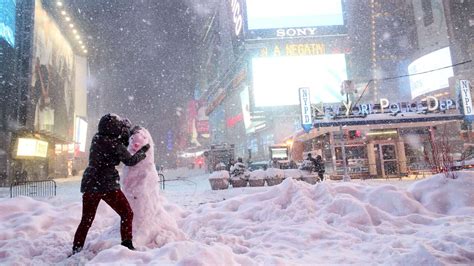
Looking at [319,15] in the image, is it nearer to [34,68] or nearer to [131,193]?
[34,68]

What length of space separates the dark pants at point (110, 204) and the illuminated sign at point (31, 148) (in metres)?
30.5

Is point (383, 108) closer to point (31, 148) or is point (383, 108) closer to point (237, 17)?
point (31, 148)

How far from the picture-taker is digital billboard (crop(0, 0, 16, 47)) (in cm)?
2652

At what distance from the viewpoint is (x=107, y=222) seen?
655 centimetres

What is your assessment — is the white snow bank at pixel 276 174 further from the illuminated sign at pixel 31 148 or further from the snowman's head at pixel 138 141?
the illuminated sign at pixel 31 148

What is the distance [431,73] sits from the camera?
4991 cm

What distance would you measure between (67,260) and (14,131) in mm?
31097

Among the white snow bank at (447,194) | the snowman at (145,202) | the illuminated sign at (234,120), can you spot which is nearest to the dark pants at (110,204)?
the snowman at (145,202)

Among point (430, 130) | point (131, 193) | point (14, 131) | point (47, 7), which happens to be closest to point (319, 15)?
point (430, 130)

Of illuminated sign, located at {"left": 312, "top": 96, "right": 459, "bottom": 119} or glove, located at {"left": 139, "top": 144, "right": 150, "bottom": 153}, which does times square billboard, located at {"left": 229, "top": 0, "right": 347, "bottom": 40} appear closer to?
illuminated sign, located at {"left": 312, "top": 96, "right": 459, "bottom": 119}

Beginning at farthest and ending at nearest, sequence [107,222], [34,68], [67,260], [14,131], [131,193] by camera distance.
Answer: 1. [34,68]
2. [14,131]
3. [107,222]
4. [131,193]
5. [67,260]

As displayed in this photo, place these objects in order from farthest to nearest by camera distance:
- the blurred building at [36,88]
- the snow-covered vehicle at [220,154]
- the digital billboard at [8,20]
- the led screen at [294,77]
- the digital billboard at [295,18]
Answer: the digital billboard at [295,18] → the led screen at [294,77] → the snow-covered vehicle at [220,154] → the blurred building at [36,88] → the digital billboard at [8,20]

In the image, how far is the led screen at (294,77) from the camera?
154ft

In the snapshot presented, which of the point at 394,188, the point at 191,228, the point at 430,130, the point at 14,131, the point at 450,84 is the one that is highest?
the point at 450,84
